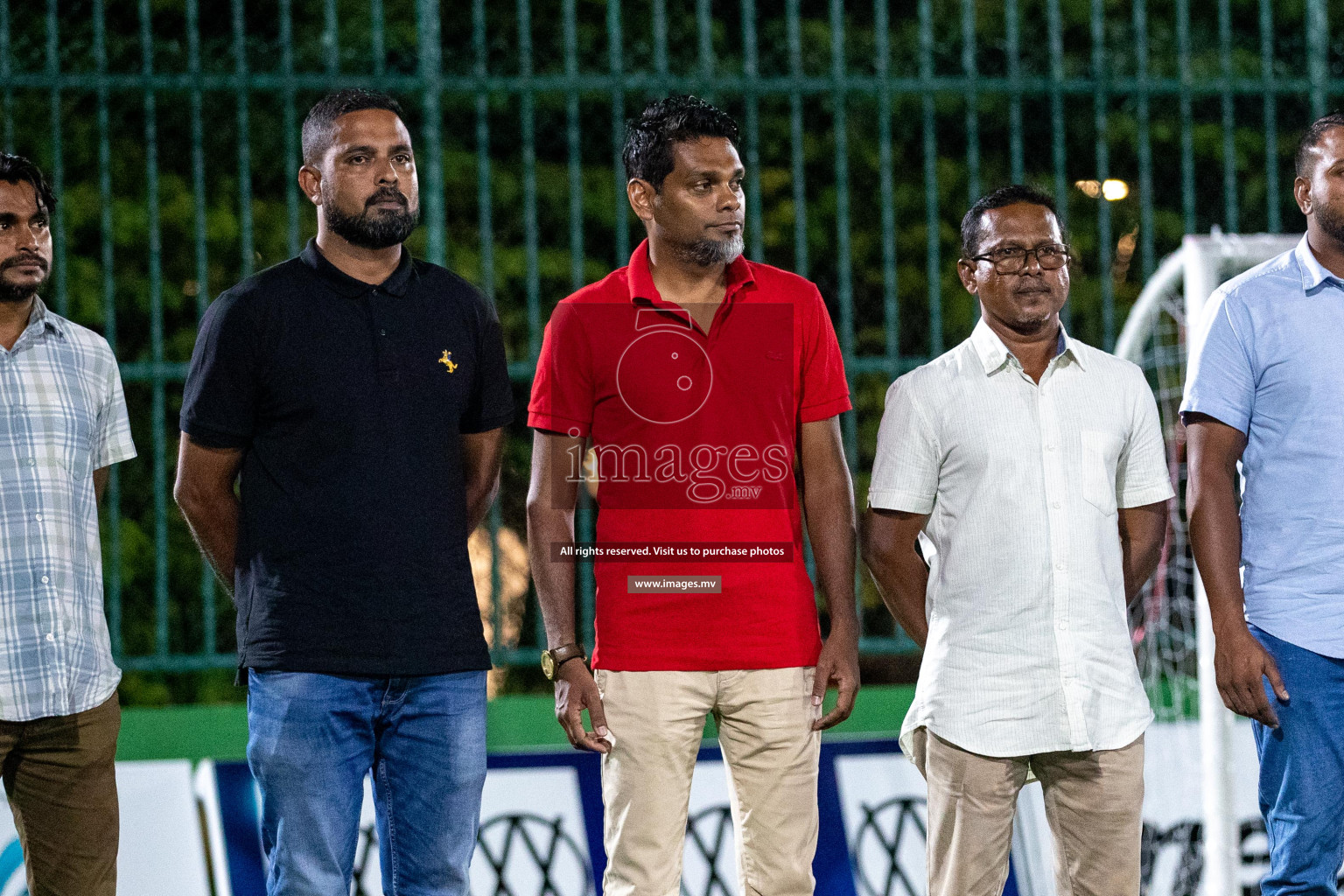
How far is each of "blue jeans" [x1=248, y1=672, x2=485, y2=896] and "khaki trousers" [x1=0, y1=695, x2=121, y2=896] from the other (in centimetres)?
42

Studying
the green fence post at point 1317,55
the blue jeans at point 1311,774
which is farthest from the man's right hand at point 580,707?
the green fence post at point 1317,55

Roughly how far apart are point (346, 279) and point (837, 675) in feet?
4.31

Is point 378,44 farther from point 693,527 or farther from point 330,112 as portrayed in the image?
point 693,527

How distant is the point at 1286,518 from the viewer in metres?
3.37

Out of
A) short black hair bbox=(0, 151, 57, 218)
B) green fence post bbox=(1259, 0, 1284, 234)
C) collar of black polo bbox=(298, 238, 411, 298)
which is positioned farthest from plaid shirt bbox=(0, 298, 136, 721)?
green fence post bbox=(1259, 0, 1284, 234)

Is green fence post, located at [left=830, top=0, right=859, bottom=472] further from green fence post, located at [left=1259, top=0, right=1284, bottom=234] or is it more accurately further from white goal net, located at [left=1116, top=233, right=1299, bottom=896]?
green fence post, located at [left=1259, top=0, right=1284, bottom=234]

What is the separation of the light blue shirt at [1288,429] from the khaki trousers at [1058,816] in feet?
1.48

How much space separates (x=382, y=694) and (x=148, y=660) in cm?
199

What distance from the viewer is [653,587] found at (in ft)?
10.8

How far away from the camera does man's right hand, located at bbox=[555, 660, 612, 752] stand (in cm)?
325

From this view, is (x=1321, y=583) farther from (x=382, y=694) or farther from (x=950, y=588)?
(x=382, y=694)

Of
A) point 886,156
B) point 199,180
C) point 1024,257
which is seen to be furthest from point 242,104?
point 1024,257

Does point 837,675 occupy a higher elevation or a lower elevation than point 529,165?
lower

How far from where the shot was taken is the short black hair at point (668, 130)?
336cm
